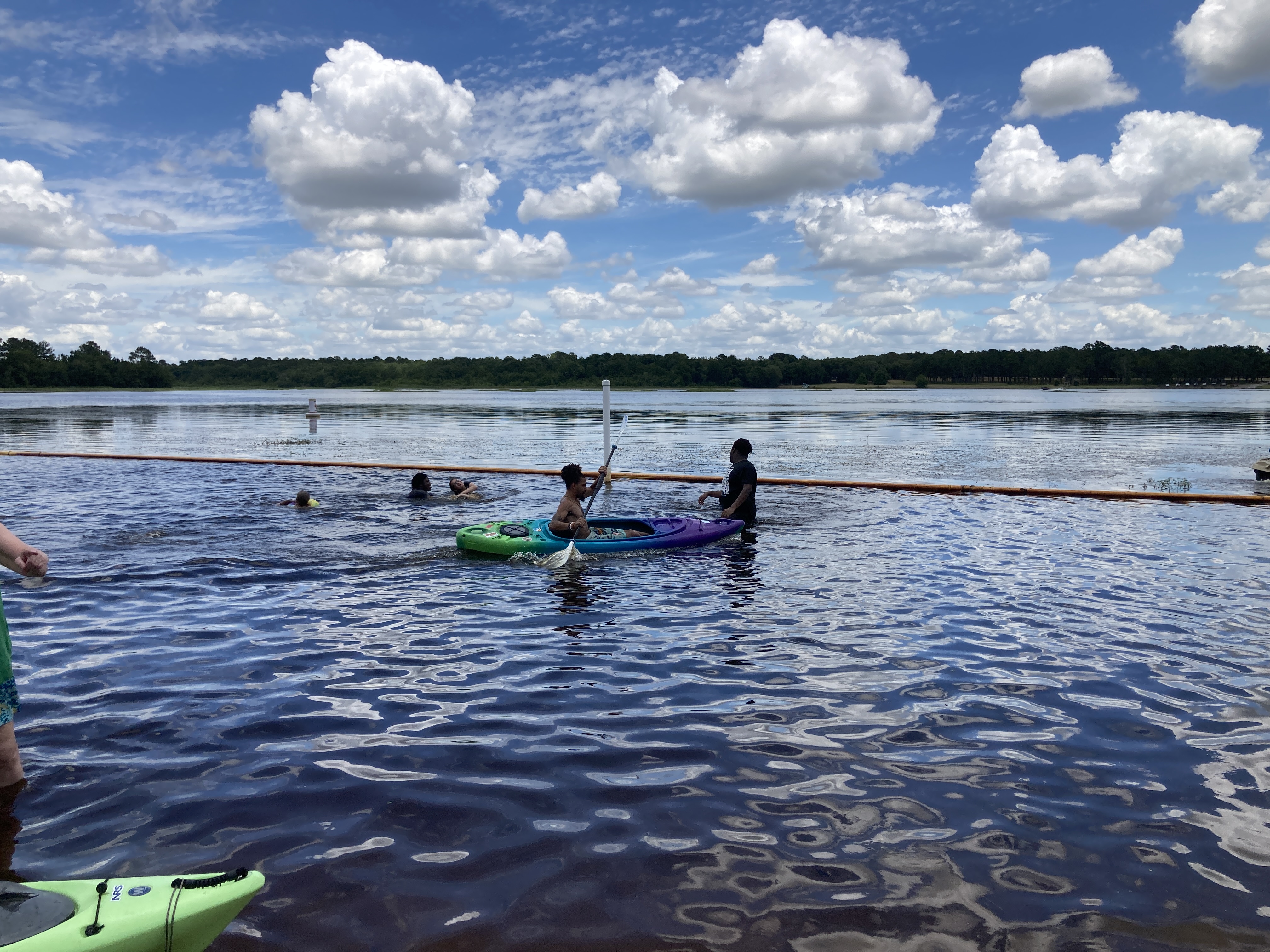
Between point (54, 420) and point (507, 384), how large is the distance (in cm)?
12522

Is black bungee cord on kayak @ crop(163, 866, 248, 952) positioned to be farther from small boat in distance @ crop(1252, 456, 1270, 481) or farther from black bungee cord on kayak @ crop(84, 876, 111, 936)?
small boat in distance @ crop(1252, 456, 1270, 481)

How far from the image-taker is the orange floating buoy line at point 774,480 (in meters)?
18.2

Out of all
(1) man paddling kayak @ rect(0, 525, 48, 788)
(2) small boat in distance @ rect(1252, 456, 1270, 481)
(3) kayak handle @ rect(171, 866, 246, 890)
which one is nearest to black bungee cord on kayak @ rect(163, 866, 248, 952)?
(3) kayak handle @ rect(171, 866, 246, 890)

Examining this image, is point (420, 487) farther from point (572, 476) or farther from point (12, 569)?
point (12, 569)

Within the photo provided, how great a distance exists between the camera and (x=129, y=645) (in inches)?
319

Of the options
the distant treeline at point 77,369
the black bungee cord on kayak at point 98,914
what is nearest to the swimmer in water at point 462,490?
the black bungee cord on kayak at point 98,914

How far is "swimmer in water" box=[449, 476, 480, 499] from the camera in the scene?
719 inches

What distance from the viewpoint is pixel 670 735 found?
6020 millimetres

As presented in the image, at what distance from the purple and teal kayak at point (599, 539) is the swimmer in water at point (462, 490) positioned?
17.4ft

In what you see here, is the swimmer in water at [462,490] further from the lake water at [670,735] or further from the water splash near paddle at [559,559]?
the water splash near paddle at [559,559]

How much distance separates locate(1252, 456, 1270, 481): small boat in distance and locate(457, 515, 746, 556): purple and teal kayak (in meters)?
17.4

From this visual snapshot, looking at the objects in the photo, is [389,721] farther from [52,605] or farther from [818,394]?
[818,394]

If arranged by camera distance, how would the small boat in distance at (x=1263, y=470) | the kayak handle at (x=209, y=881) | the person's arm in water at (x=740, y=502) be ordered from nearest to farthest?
the kayak handle at (x=209, y=881) < the person's arm in water at (x=740, y=502) < the small boat in distance at (x=1263, y=470)

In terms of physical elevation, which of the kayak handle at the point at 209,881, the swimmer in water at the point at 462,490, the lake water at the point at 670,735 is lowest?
the lake water at the point at 670,735
